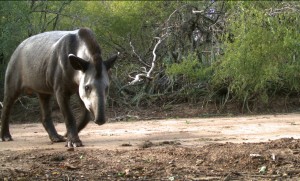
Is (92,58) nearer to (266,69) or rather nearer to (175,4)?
(266,69)

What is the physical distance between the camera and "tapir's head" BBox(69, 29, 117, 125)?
8.34 meters

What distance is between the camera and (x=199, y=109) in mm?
16031

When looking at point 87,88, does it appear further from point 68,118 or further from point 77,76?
point 68,118

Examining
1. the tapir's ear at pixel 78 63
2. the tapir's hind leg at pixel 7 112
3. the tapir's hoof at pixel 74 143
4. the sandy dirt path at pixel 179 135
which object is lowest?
the sandy dirt path at pixel 179 135

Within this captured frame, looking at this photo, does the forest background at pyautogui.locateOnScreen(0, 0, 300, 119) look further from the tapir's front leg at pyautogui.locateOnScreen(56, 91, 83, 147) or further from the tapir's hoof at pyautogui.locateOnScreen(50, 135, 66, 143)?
the tapir's front leg at pyautogui.locateOnScreen(56, 91, 83, 147)

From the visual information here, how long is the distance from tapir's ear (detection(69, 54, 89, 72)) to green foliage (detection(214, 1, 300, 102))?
615cm

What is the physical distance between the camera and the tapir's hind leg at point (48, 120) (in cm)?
1002

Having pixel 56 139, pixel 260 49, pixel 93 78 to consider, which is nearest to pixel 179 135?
pixel 56 139

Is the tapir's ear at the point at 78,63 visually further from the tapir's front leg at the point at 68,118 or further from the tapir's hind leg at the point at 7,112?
the tapir's hind leg at the point at 7,112

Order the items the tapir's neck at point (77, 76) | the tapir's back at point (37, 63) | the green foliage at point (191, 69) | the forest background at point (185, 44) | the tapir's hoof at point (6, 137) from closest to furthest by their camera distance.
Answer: the tapir's neck at point (77, 76), the tapir's back at point (37, 63), the tapir's hoof at point (6, 137), the forest background at point (185, 44), the green foliage at point (191, 69)

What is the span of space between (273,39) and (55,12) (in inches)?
252

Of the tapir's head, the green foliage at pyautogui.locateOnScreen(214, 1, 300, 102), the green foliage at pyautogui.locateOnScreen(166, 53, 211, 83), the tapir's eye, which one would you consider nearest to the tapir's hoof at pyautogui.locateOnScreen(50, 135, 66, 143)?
the tapir's head

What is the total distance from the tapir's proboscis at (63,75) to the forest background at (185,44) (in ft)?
16.8

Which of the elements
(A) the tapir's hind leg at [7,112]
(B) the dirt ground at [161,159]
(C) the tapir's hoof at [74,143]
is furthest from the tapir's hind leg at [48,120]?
(C) the tapir's hoof at [74,143]
